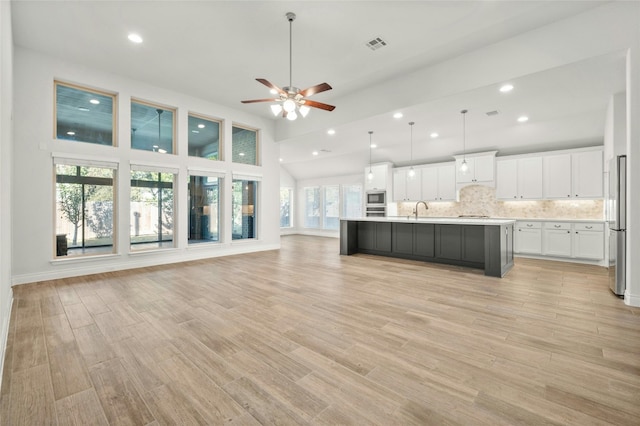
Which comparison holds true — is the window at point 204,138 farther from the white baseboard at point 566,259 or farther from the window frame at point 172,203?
the white baseboard at point 566,259

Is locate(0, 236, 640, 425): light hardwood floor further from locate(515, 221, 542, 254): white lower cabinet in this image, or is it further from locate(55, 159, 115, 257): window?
locate(515, 221, 542, 254): white lower cabinet

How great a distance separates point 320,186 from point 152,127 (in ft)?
24.6

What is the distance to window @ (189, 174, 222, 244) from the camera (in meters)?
6.68

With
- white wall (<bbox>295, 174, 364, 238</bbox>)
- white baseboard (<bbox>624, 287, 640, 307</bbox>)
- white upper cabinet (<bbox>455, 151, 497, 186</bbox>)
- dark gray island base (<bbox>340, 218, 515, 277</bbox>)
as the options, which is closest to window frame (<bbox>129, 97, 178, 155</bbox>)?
dark gray island base (<bbox>340, 218, 515, 277</bbox>)

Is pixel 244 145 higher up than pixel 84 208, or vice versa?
pixel 244 145

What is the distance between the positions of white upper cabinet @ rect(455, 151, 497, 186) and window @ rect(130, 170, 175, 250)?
7671 millimetres

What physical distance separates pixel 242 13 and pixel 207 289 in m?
3.85

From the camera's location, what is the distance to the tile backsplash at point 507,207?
6.63 meters

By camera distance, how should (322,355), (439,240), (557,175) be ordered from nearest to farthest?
(322,355)
(439,240)
(557,175)

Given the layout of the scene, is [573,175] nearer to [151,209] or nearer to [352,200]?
[352,200]

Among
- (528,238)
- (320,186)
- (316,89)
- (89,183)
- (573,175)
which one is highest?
(316,89)

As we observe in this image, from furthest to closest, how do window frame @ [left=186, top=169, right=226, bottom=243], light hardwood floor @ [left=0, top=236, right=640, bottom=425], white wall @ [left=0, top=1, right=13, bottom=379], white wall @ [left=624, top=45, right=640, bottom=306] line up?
window frame @ [left=186, top=169, right=226, bottom=243] → white wall @ [left=624, top=45, right=640, bottom=306] → white wall @ [left=0, top=1, right=13, bottom=379] → light hardwood floor @ [left=0, top=236, right=640, bottom=425]

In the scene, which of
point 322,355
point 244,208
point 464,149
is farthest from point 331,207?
point 322,355

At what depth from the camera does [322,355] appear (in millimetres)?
2264
